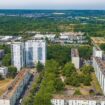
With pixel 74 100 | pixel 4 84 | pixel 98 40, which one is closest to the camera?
pixel 74 100

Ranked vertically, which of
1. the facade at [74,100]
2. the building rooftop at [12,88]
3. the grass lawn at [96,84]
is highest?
the building rooftop at [12,88]

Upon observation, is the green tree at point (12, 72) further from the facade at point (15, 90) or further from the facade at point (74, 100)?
the facade at point (74, 100)

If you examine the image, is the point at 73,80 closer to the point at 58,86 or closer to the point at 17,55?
the point at 58,86

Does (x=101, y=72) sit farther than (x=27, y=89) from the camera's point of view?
Yes

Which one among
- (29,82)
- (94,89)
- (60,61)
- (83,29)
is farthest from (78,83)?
(83,29)

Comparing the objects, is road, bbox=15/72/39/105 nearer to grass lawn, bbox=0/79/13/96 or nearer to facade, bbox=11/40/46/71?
grass lawn, bbox=0/79/13/96

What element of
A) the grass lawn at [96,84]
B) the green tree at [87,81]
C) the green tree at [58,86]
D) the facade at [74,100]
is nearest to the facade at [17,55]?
the grass lawn at [96,84]

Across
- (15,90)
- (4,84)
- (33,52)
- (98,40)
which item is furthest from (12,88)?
(98,40)

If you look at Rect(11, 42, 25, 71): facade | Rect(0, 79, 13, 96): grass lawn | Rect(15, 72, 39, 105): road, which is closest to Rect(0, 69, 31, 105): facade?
Rect(15, 72, 39, 105): road
